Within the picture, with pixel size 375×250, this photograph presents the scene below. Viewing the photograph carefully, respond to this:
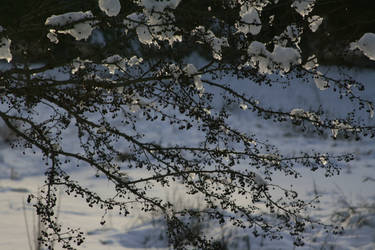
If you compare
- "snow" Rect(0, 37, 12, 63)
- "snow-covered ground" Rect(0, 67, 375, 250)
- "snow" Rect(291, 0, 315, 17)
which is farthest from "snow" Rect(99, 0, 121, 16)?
"snow-covered ground" Rect(0, 67, 375, 250)

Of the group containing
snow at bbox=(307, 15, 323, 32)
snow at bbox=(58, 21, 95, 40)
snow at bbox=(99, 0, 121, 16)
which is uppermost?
snow at bbox=(307, 15, 323, 32)

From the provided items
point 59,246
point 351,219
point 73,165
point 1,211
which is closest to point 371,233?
point 351,219

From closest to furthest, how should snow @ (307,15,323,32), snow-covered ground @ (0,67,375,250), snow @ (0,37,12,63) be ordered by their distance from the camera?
snow @ (0,37,12,63) < snow @ (307,15,323,32) < snow-covered ground @ (0,67,375,250)

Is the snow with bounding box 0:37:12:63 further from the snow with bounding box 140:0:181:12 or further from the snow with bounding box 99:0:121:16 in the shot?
the snow with bounding box 140:0:181:12

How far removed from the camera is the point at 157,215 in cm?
552

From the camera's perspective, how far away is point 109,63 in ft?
12.5

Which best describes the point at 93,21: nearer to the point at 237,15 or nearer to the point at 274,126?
the point at 237,15

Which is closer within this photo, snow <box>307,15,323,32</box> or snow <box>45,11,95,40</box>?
snow <box>45,11,95,40</box>

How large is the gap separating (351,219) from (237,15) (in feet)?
13.0

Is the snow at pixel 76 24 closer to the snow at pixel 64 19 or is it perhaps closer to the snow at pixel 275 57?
the snow at pixel 64 19

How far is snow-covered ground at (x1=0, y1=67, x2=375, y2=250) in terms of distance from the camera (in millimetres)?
5250

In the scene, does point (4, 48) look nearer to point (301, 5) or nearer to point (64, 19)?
point (64, 19)

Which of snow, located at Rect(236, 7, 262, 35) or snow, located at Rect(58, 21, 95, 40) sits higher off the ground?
snow, located at Rect(58, 21, 95, 40)

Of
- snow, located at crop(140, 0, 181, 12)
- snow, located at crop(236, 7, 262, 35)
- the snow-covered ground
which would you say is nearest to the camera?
snow, located at crop(140, 0, 181, 12)
